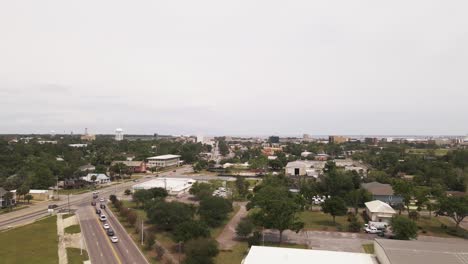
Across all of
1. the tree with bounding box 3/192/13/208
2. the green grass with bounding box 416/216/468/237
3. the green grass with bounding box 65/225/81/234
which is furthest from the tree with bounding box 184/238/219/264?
the tree with bounding box 3/192/13/208

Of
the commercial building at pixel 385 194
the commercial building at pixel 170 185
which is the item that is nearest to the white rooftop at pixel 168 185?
the commercial building at pixel 170 185

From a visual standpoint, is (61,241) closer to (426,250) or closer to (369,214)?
(426,250)

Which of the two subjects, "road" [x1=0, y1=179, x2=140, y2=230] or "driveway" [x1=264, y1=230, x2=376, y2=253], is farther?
"road" [x1=0, y1=179, x2=140, y2=230]

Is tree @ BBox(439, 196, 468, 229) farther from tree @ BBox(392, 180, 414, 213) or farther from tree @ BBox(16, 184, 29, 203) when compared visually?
tree @ BBox(16, 184, 29, 203)

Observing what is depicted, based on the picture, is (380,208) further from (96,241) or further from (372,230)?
Answer: (96,241)

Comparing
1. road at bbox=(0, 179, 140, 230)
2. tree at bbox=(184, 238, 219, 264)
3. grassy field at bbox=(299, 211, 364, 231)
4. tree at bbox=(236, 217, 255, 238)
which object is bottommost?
road at bbox=(0, 179, 140, 230)

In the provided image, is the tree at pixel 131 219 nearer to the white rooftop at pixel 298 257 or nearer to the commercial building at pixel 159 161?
the white rooftop at pixel 298 257
